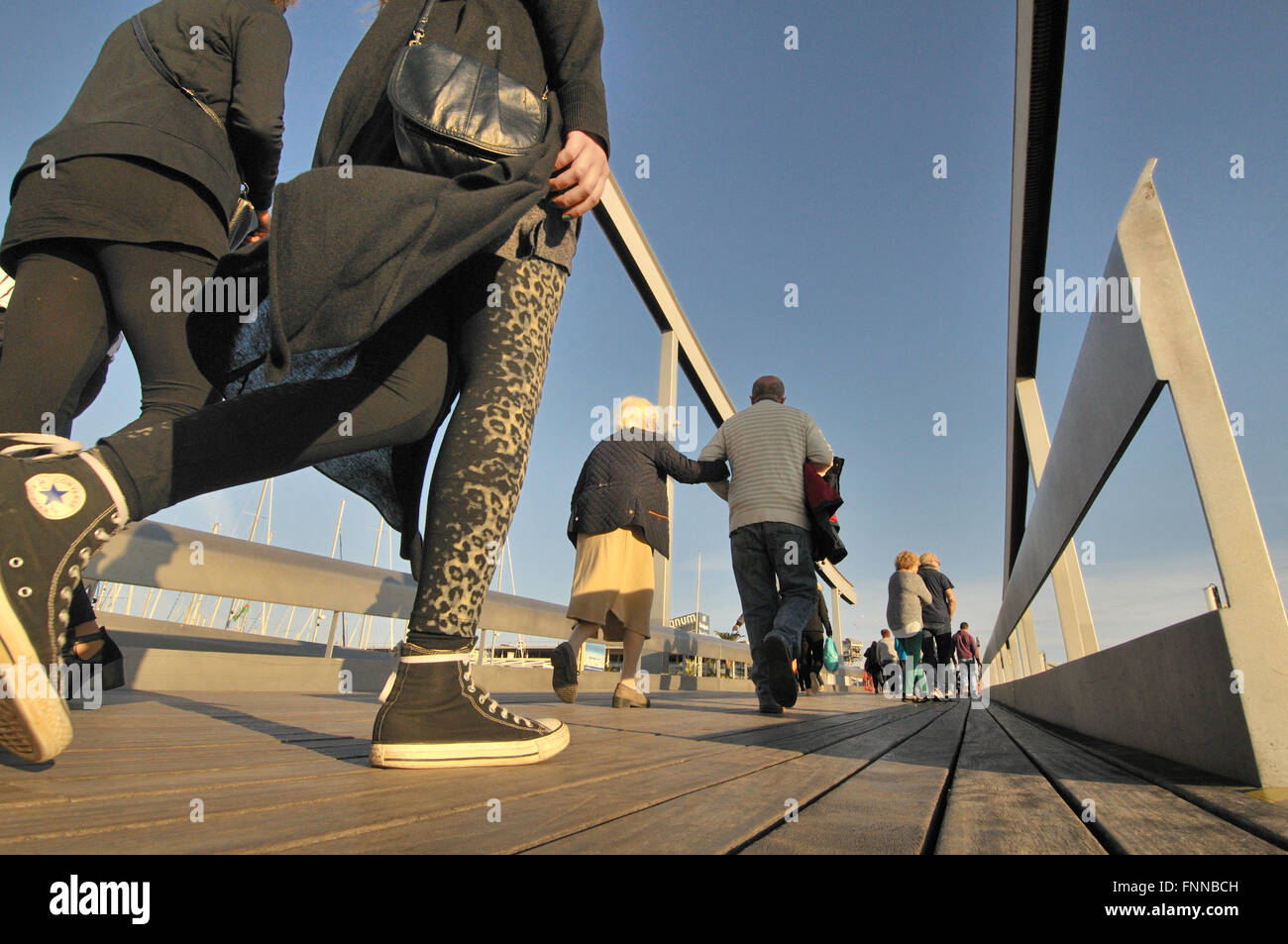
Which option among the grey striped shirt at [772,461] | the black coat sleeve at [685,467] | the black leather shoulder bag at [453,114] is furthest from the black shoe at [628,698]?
the black leather shoulder bag at [453,114]

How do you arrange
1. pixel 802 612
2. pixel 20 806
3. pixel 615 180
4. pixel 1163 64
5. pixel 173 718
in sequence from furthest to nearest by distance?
pixel 615 180 < pixel 802 612 < pixel 1163 64 < pixel 173 718 < pixel 20 806

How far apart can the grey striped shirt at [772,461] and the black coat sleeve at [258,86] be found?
6.99 feet

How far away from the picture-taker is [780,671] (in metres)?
2.77

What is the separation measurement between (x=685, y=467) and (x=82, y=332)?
252cm

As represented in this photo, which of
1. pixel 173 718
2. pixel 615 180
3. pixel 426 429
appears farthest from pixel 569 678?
pixel 615 180

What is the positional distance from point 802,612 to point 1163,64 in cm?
254

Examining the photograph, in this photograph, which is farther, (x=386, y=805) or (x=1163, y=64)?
(x=1163, y=64)

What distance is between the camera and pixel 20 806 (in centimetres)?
68

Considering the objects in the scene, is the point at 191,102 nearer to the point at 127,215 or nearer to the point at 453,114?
the point at 127,215

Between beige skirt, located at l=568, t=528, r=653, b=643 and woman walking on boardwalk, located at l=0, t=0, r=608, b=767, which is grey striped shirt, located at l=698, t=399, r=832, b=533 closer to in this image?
beige skirt, located at l=568, t=528, r=653, b=643

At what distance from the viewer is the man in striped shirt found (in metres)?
3.14

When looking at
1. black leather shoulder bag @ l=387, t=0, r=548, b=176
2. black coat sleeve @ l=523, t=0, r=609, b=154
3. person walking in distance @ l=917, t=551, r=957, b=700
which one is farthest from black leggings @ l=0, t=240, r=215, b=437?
person walking in distance @ l=917, t=551, r=957, b=700

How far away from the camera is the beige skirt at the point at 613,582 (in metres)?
3.31
